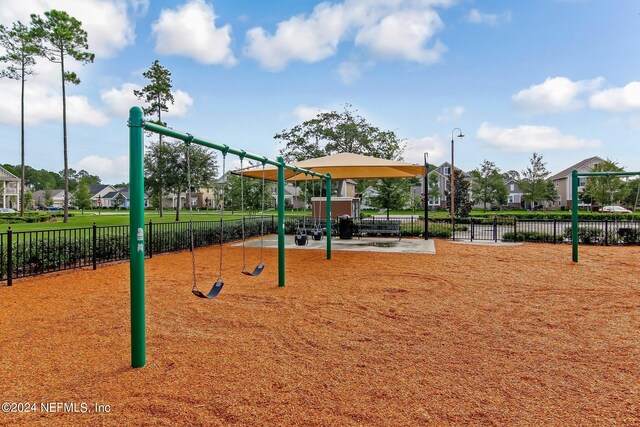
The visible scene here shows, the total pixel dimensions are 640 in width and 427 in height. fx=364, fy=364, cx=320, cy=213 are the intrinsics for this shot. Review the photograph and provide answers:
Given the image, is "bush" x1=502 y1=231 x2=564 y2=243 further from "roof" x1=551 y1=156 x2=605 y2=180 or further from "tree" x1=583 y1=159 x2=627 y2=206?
"roof" x1=551 y1=156 x2=605 y2=180

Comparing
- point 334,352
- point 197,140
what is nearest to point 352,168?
point 197,140

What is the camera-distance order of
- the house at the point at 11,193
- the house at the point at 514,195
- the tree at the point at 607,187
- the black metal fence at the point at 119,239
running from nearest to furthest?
the black metal fence at the point at 119,239 → the tree at the point at 607,187 → the house at the point at 11,193 → the house at the point at 514,195

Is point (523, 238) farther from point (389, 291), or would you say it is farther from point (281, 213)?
point (281, 213)

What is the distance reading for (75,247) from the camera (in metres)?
8.10

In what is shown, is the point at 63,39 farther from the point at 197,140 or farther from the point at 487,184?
the point at 487,184

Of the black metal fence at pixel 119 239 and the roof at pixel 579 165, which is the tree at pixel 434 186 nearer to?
the roof at pixel 579 165

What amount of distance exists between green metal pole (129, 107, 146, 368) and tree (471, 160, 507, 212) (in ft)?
153

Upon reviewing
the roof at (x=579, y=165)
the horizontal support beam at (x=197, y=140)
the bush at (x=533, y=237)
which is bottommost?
the bush at (x=533, y=237)

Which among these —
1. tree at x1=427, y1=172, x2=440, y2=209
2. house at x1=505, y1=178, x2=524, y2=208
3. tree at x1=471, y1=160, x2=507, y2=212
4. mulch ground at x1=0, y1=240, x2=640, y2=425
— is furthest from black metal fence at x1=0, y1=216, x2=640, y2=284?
house at x1=505, y1=178, x2=524, y2=208

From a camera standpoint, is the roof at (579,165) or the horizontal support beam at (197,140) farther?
the roof at (579,165)

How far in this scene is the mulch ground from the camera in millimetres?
2514

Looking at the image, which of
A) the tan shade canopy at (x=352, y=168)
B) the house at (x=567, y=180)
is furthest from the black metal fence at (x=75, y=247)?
the house at (x=567, y=180)

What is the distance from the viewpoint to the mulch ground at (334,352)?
251 cm

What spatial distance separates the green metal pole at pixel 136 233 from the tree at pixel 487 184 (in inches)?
1838
